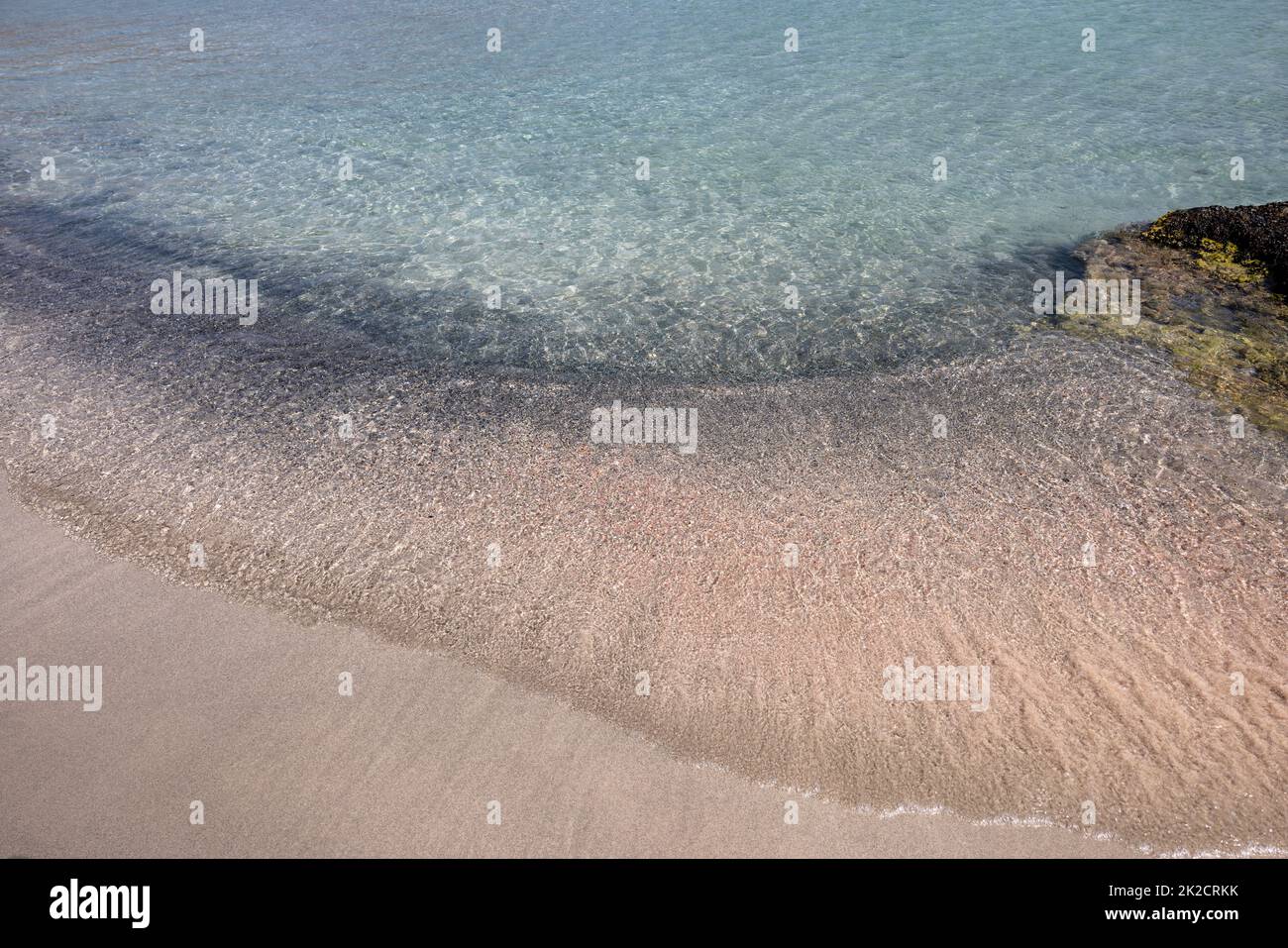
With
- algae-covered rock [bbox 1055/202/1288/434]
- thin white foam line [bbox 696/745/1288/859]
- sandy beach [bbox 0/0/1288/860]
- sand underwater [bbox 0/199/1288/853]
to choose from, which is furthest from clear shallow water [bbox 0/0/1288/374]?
thin white foam line [bbox 696/745/1288/859]

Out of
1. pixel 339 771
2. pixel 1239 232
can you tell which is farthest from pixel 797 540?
pixel 1239 232

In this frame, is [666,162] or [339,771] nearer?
[339,771]

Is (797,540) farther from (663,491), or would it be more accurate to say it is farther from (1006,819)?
(1006,819)

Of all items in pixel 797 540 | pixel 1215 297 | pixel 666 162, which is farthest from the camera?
pixel 666 162

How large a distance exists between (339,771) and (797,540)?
112 inches

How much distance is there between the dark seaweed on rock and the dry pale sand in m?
6.95

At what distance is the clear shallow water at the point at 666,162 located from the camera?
327 inches

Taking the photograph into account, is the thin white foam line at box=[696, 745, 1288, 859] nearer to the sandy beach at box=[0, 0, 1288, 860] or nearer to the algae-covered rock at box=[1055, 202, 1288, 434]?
the sandy beach at box=[0, 0, 1288, 860]

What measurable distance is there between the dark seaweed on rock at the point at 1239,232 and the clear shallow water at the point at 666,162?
724 mm

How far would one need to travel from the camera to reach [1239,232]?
8.45 meters

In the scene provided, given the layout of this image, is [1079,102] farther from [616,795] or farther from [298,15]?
[298,15]

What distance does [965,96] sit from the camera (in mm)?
13055

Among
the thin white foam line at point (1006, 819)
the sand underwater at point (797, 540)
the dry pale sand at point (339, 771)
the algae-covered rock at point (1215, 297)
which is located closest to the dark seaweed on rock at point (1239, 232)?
the algae-covered rock at point (1215, 297)

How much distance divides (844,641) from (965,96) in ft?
37.6
